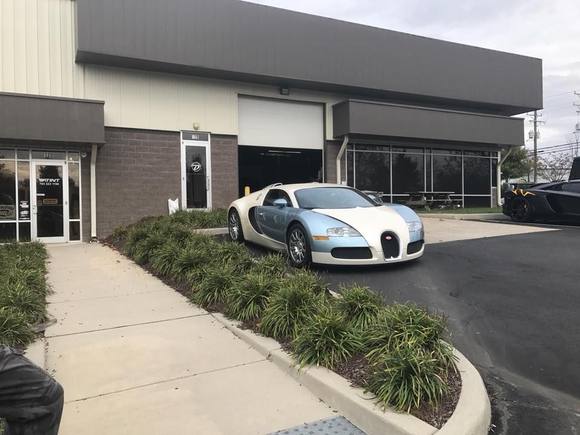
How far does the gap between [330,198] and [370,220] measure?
1256mm

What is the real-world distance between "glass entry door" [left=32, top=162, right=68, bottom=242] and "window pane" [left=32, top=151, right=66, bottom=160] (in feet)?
0.53

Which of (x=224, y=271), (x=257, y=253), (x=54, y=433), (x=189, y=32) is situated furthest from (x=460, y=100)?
(x=54, y=433)

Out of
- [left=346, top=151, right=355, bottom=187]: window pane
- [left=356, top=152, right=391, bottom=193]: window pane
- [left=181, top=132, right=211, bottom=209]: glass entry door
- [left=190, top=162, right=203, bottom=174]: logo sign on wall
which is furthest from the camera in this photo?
[left=356, top=152, right=391, bottom=193]: window pane

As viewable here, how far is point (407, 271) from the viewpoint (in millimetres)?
7699

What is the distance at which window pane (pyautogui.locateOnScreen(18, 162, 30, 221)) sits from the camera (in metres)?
13.5

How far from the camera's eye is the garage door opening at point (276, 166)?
59.1 ft

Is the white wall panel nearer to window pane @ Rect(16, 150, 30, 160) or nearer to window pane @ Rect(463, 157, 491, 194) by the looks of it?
window pane @ Rect(16, 150, 30, 160)

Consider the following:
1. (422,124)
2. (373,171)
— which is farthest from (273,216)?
(422,124)

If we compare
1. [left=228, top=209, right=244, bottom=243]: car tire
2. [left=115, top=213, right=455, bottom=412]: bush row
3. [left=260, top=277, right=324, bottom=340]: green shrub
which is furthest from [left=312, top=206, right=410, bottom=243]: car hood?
[left=228, top=209, right=244, bottom=243]: car tire

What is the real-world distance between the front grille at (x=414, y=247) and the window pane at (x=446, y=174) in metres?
14.1

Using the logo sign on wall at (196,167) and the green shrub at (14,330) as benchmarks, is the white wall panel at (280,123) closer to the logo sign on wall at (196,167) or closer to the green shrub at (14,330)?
the logo sign on wall at (196,167)

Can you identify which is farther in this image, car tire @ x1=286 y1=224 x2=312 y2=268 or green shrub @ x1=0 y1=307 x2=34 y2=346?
car tire @ x1=286 y1=224 x2=312 y2=268

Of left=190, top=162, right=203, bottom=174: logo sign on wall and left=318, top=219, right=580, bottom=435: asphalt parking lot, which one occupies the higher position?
left=190, top=162, right=203, bottom=174: logo sign on wall

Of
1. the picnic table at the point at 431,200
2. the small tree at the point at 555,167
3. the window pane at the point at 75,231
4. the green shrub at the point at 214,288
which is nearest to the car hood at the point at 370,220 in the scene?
the green shrub at the point at 214,288
